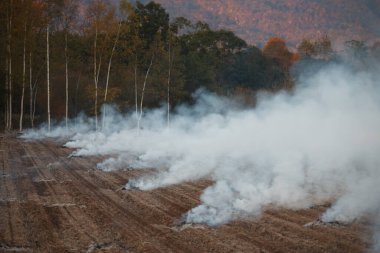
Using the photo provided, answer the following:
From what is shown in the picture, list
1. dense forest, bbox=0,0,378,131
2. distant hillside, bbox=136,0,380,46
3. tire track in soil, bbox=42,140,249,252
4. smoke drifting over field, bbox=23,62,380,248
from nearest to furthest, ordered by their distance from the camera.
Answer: tire track in soil, bbox=42,140,249,252 < smoke drifting over field, bbox=23,62,380,248 < dense forest, bbox=0,0,378,131 < distant hillside, bbox=136,0,380,46

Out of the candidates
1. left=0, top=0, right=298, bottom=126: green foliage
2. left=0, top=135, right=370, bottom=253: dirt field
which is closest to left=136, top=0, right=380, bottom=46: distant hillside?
left=0, top=0, right=298, bottom=126: green foliage

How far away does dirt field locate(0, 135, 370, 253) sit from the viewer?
695 cm

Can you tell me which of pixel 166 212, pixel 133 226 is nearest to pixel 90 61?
pixel 166 212

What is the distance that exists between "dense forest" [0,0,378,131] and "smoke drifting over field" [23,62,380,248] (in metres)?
8.80

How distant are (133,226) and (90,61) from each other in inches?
1277

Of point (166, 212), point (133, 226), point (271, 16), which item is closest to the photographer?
point (133, 226)

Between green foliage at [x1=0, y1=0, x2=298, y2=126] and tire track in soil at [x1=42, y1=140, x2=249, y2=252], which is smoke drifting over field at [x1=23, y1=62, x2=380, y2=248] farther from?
green foliage at [x1=0, y1=0, x2=298, y2=126]

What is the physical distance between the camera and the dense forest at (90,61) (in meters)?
32.2

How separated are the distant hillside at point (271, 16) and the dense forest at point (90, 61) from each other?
1013 inches

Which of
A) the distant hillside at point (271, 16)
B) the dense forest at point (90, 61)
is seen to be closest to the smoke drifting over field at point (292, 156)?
the dense forest at point (90, 61)

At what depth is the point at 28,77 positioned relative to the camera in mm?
35844

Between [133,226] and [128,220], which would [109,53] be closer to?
[128,220]

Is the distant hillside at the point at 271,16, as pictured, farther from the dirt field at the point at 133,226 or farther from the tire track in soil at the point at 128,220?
the tire track in soil at the point at 128,220

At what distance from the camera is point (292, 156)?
1266cm
